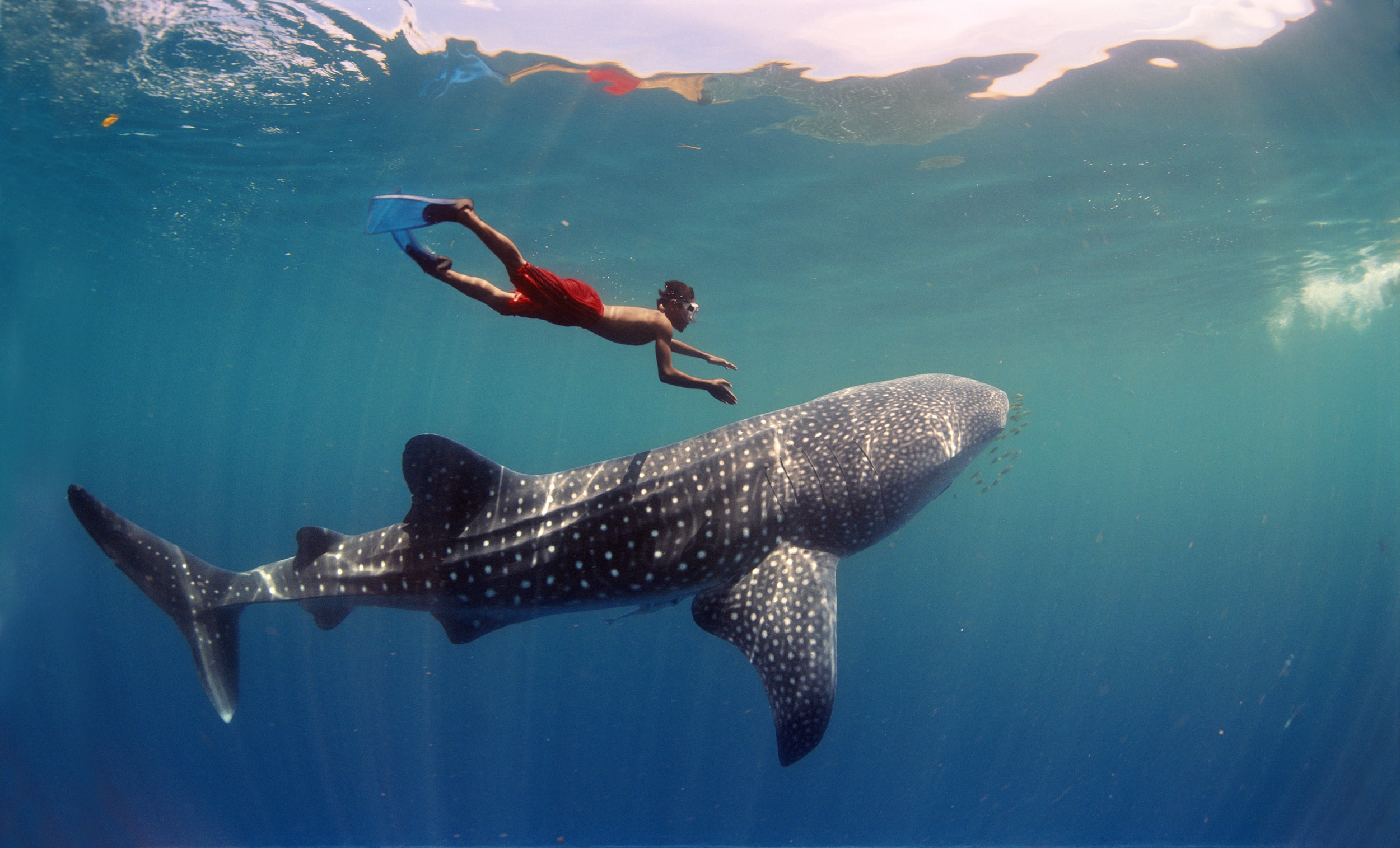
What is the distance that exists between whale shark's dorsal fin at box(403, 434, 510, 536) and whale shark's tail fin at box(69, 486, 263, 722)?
1.59 meters

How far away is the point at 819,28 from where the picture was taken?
336 inches

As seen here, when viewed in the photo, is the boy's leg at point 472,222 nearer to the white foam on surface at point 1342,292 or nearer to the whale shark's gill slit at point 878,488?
the whale shark's gill slit at point 878,488

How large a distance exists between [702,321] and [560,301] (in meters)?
24.3

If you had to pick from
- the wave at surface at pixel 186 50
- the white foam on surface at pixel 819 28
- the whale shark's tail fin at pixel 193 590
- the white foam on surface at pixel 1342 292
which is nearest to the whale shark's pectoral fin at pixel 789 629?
the whale shark's tail fin at pixel 193 590

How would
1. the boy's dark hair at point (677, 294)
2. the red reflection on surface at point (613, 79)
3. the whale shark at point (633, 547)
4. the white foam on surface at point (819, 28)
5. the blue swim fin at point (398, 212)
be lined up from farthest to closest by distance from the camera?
the red reflection on surface at point (613, 79)
the white foam on surface at point (819, 28)
the boy's dark hair at point (677, 294)
the whale shark at point (633, 547)
the blue swim fin at point (398, 212)

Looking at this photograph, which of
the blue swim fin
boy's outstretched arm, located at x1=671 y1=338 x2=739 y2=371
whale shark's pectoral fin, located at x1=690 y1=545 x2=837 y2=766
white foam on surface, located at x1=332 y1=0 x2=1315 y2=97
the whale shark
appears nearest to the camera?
the blue swim fin

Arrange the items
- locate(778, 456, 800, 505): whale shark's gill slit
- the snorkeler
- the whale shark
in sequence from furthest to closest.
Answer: locate(778, 456, 800, 505): whale shark's gill slit, the whale shark, the snorkeler

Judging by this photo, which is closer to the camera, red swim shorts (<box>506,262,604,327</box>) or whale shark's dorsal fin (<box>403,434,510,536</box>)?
red swim shorts (<box>506,262,604,327</box>)

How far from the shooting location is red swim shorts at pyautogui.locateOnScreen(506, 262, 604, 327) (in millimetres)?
3672

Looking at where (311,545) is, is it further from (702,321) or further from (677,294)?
(702,321)

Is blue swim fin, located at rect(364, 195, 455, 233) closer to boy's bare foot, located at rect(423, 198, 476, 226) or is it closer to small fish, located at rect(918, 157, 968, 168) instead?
boy's bare foot, located at rect(423, 198, 476, 226)

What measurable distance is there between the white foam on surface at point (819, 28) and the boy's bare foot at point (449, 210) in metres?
6.61

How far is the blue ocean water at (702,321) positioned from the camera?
11.5m

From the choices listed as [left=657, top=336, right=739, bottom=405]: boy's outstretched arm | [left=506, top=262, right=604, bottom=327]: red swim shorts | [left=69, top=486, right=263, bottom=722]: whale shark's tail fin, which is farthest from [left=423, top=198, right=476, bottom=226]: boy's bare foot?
[left=69, top=486, right=263, bottom=722]: whale shark's tail fin
